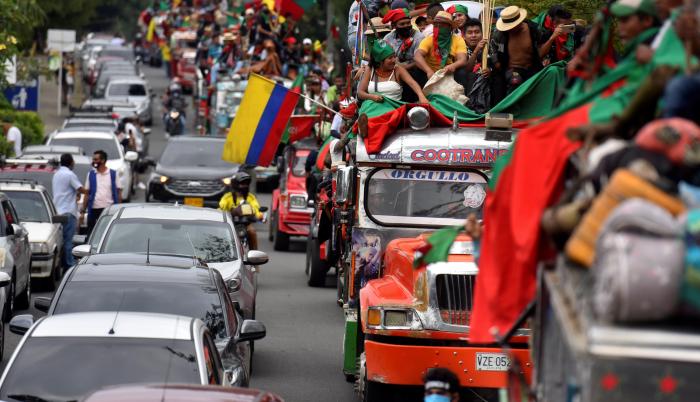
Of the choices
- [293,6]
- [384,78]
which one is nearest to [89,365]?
[384,78]

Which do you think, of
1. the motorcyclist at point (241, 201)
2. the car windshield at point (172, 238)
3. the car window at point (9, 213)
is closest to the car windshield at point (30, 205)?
the motorcyclist at point (241, 201)

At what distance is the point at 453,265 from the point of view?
11.7 m

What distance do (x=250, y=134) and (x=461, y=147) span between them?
7.28m

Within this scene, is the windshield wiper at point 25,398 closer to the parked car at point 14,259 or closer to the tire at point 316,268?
the parked car at point 14,259

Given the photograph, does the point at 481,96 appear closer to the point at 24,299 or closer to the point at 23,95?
the point at 24,299

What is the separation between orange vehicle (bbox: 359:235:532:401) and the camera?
1155 centimetres

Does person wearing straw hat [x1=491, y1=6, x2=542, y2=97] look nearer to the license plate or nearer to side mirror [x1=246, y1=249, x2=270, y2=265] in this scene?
side mirror [x1=246, y1=249, x2=270, y2=265]

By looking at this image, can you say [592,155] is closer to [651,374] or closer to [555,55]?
[651,374]

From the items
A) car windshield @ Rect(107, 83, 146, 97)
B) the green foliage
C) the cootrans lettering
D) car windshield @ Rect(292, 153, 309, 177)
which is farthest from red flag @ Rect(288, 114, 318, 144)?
car windshield @ Rect(107, 83, 146, 97)

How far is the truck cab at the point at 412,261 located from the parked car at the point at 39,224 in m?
7.78

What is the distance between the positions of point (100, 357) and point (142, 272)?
263 cm

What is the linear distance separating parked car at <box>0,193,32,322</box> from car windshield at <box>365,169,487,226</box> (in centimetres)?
518

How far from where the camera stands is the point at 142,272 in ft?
38.7

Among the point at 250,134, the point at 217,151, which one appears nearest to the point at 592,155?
the point at 250,134
